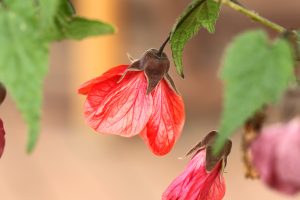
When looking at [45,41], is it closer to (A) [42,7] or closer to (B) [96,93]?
(A) [42,7]

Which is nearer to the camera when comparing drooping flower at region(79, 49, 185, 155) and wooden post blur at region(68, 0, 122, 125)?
drooping flower at region(79, 49, 185, 155)

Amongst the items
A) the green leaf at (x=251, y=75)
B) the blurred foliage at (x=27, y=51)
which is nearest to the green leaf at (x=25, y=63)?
the blurred foliage at (x=27, y=51)

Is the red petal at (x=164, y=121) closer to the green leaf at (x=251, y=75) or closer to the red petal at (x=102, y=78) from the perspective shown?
the red petal at (x=102, y=78)

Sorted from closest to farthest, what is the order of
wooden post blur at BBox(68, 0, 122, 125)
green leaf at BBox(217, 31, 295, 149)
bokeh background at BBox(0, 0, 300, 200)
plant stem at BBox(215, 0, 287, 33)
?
1. green leaf at BBox(217, 31, 295, 149)
2. plant stem at BBox(215, 0, 287, 33)
3. bokeh background at BBox(0, 0, 300, 200)
4. wooden post blur at BBox(68, 0, 122, 125)

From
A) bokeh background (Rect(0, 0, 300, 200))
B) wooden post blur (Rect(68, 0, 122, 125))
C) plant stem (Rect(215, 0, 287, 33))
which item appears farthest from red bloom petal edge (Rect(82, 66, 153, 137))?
wooden post blur (Rect(68, 0, 122, 125))

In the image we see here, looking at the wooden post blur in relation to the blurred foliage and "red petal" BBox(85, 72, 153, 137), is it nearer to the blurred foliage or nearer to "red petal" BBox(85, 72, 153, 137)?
"red petal" BBox(85, 72, 153, 137)

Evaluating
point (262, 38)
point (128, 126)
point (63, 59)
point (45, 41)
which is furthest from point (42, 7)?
point (63, 59)
